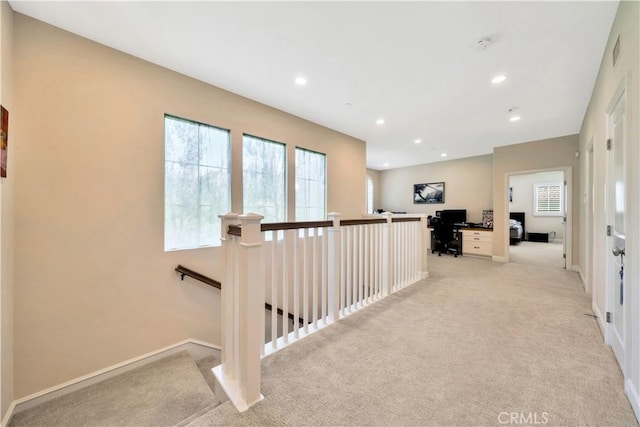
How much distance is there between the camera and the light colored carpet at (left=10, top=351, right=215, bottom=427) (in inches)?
72.2

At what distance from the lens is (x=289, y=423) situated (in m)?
1.30

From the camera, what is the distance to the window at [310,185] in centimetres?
401

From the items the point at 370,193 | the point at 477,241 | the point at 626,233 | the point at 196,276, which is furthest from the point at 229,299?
the point at 370,193

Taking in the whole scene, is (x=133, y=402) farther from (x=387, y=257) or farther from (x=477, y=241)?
(x=477, y=241)

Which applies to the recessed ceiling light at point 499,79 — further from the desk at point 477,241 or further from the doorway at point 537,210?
the doorway at point 537,210

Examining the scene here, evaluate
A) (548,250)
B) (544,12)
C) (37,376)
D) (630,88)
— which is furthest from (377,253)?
(548,250)

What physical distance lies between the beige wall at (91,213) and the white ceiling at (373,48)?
292 millimetres

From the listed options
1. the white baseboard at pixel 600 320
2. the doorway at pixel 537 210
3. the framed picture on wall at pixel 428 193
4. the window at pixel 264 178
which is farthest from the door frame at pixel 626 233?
the doorway at pixel 537 210

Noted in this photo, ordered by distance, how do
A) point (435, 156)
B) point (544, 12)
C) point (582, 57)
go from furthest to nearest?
1. point (435, 156)
2. point (582, 57)
3. point (544, 12)

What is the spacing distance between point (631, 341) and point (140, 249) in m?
3.75

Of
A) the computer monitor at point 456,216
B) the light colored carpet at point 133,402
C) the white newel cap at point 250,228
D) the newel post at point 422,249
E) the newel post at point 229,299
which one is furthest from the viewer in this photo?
the computer monitor at point 456,216

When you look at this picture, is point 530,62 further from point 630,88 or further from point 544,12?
point 630,88

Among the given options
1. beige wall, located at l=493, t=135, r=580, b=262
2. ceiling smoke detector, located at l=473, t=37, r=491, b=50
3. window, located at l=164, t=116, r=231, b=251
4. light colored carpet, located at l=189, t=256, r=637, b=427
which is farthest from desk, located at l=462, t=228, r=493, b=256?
window, located at l=164, t=116, r=231, b=251

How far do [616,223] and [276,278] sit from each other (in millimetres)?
2724
